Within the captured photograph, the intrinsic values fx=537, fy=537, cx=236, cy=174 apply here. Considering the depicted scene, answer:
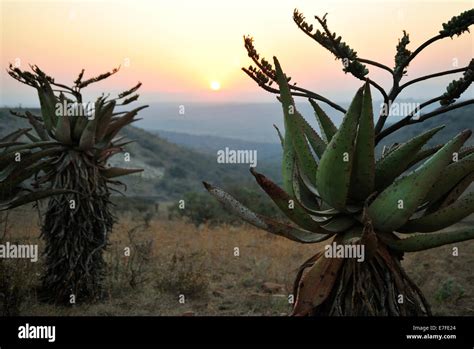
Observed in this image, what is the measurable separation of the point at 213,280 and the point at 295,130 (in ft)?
18.4

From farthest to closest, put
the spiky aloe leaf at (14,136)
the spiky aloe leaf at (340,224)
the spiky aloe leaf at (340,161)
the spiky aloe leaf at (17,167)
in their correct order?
the spiky aloe leaf at (14,136), the spiky aloe leaf at (17,167), the spiky aloe leaf at (340,224), the spiky aloe leaf at (340,161)

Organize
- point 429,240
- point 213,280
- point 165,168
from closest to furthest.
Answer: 1. point 429,240
2. point 213,280
3. point 165,168

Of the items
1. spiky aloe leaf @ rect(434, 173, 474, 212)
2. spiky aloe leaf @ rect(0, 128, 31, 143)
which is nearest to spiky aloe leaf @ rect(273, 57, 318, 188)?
spiky aloe leaf @ rect(434, 173, 474, 212)

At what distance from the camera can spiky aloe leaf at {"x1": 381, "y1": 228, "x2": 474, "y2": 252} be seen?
9.37 ft

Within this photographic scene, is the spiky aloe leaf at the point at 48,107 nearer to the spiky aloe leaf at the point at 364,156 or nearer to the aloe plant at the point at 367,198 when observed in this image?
the aloe plant at the point at 367,198

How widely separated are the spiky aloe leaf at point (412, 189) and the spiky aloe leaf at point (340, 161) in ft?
0.75

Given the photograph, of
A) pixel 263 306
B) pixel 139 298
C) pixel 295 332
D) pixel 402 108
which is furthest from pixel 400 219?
pixel 139 298

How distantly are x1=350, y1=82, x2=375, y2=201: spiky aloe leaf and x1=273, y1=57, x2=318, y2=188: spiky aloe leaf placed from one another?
33cm

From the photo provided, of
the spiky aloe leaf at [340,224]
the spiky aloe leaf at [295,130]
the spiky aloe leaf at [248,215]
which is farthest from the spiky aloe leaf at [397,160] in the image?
the spiky aloe leaf at [248,215]

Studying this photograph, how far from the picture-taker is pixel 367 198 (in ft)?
9.76

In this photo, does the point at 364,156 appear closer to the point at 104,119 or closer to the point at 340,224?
the point at 340,224

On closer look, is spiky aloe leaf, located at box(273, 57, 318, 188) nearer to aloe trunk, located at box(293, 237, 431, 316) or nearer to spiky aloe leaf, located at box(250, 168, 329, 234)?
spiky aloe leaf, located at box(250, 168, 329, 234)

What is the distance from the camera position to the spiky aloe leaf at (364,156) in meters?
2.77
